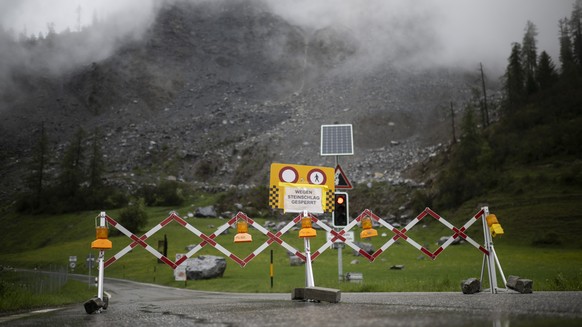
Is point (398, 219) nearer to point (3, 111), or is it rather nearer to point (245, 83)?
point (245, 83)

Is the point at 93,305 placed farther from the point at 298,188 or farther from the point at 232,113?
the point at 232,113

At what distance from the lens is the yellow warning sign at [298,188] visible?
12469 mm

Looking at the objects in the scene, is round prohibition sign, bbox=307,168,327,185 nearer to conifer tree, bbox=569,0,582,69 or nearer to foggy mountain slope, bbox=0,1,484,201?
foggy mountain slope, bbox=0,1,484,201

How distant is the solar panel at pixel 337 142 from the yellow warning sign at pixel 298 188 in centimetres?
966

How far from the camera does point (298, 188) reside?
1265 centimetres

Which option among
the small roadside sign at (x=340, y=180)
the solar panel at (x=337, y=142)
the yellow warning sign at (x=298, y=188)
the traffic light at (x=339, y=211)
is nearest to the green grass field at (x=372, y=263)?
the traffic light at (x=339, y=211)

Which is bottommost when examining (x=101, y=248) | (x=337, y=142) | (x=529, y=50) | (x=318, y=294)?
(x=318, y=294)

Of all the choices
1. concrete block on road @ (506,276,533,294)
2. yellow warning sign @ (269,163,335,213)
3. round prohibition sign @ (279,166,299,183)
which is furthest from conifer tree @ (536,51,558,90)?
round prohibition sign @ (279,166,299,183)

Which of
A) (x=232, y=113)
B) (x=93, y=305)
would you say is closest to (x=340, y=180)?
(x=93, y=305)

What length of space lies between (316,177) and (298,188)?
754mm

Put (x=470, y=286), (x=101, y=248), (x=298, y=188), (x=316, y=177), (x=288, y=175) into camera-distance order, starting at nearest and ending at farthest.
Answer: (x=101, y=248) → (x=470, y=286) → (x=298, y=188) → (x=288, y=175) → (x=316, y=177)

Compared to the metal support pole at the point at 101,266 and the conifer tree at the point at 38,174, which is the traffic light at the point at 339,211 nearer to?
the metal support pole at the point at 101,266

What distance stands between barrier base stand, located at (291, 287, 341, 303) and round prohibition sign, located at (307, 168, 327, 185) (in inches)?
131

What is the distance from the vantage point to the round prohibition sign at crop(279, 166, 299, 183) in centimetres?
1270
